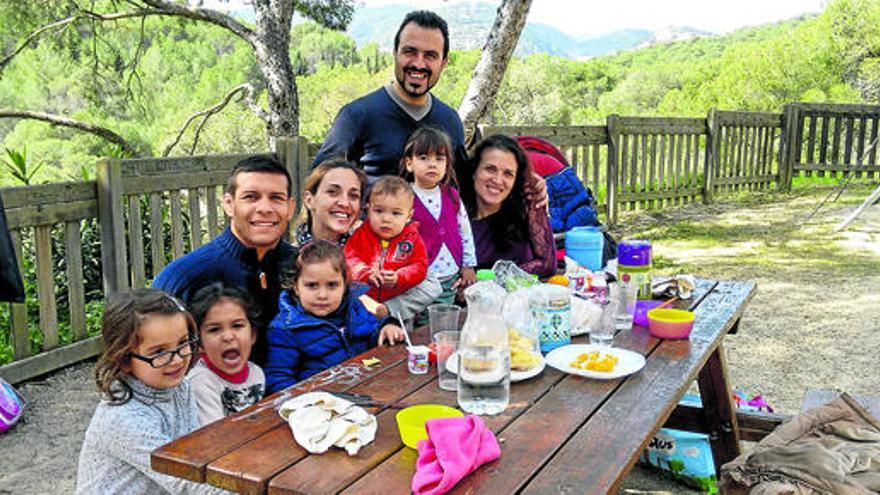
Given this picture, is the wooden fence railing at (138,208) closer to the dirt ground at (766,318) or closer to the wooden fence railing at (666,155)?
the wooden fence railing at (666,155)

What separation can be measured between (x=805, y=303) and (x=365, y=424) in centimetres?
536

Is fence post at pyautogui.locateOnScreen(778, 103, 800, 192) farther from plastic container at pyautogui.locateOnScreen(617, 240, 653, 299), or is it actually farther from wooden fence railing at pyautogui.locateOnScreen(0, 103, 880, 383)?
plastic container at pyautogui.locateOnScreen(617, 240, 653, 299)

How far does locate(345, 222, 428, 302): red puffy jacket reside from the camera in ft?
10.9

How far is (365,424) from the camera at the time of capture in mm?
1832

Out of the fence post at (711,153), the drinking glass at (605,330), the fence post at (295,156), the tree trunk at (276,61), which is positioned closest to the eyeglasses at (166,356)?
the drinking glass at (605,330)

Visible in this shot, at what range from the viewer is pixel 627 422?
192cm

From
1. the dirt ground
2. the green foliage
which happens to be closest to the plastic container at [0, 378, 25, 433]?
the dirt ground

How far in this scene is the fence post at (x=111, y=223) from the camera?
447cm

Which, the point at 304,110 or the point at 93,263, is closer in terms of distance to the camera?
the point at 93,263

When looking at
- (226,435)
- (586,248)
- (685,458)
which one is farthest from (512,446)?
(586,248)

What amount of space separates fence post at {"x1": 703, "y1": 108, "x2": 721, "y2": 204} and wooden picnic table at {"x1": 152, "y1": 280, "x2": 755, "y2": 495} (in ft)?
31.5

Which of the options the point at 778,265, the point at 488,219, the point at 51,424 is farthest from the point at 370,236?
the point at 778,265

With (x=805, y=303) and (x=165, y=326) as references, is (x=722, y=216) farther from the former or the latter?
(x=165, y=326)

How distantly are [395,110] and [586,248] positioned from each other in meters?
1.18
